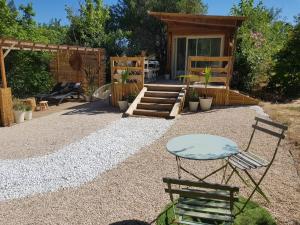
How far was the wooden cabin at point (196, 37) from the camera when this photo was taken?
12836mm

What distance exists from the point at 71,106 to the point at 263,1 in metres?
16.0

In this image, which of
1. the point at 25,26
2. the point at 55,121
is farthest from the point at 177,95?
the point at 25,26

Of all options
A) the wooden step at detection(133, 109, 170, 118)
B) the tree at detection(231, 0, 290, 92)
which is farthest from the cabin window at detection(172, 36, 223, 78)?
the wooden step at detection(133, 109, 170, 118)

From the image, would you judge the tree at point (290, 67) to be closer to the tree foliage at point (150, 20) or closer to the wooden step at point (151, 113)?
the wooden step at point (151, 113)

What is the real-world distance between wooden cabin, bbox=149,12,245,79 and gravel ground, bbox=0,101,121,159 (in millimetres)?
5520

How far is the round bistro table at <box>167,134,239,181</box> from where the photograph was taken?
346 centimetres

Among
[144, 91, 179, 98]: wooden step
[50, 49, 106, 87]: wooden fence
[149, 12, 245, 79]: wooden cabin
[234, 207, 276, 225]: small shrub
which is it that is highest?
[149, 12, 245, 79]: wooden cabin

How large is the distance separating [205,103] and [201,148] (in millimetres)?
6220

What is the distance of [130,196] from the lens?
4051mm

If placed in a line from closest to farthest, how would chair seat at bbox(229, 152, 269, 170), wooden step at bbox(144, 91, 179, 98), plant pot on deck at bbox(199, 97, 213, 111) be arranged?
chair seat at bbox(229, 152, 269, 170)
plant pot on deck at bbox(199, 97, 213, 111)
wooden step at bbox(144, 91, 179, 98)

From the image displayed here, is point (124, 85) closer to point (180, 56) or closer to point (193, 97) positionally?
point (193, 97)

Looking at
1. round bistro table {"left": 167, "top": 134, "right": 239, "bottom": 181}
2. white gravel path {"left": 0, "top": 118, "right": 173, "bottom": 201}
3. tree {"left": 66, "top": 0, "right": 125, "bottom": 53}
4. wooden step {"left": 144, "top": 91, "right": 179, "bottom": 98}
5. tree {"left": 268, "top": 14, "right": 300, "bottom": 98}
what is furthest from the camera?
tree {"left": 66, "top": 0, "right": 125, "bottom": 53}

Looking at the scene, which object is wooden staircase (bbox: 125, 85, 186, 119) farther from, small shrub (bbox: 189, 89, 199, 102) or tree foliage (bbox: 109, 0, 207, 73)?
tree foliage (bbox: 109, 0, 207, 73)

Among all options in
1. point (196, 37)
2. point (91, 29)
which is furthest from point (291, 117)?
point (91, 29)
